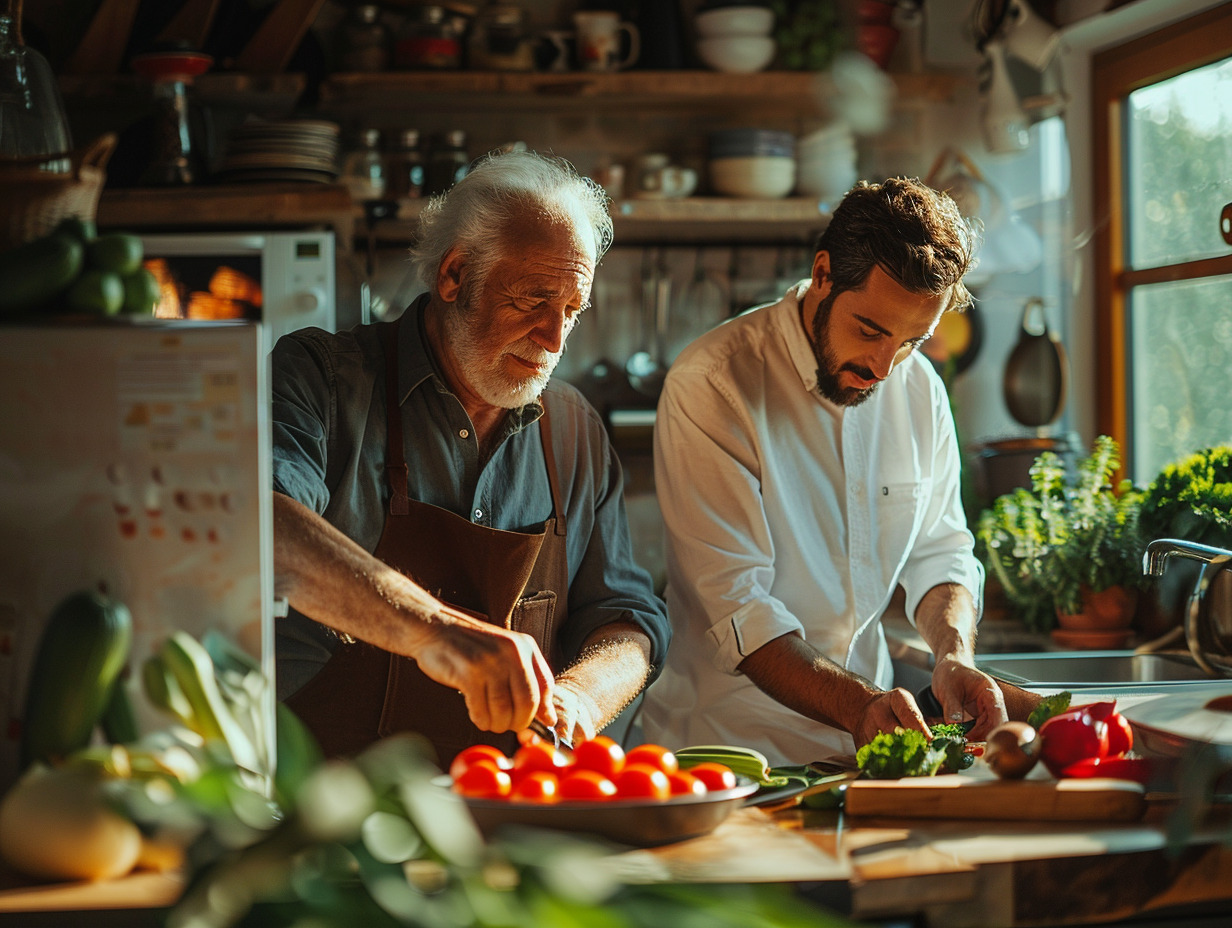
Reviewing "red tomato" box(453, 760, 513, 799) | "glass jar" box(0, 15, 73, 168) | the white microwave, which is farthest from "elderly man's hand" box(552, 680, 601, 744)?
the white microwave

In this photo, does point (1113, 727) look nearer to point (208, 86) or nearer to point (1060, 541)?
point (1060, 541)

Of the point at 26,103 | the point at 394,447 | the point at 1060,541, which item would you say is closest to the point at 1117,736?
the point at 394,447

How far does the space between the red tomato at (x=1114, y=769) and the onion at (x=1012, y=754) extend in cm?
4

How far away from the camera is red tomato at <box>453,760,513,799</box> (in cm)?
107

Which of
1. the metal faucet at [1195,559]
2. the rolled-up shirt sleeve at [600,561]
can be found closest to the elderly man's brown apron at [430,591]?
the rolled-up shirt sleeve at [600,561]

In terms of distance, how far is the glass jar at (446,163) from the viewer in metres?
3.27

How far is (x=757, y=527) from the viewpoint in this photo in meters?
1.83

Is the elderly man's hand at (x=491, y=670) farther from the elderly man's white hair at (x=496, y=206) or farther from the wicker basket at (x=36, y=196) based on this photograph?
the elderly man's white hair at (x=496, y=206)

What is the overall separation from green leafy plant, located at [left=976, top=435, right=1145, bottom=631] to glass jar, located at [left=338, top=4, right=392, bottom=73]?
200 centimetres

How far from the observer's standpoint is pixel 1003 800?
1.16m

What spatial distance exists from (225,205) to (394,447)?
5.16 feet

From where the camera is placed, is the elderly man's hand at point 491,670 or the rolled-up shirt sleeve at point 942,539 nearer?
the elderly man's hand at point 491,670

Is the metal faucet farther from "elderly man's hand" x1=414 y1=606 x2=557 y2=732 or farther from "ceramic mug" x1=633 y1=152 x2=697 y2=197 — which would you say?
"ceramic mug" x1=633 y1=152 x2=697 y2=197

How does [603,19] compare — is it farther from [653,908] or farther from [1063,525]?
[653,908]
